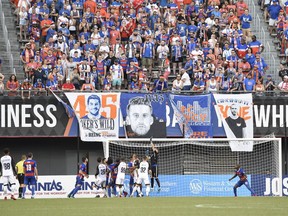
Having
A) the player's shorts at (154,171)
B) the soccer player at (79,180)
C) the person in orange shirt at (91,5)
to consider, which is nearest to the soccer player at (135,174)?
the soccer player at (79,180)

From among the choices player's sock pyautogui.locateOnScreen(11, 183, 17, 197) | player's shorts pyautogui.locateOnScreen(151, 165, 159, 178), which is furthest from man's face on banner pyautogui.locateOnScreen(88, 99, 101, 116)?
player's sock pyautogui.locateOnScreen(11, 183, 17, 197)

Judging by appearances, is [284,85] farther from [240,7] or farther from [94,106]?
[94,106]

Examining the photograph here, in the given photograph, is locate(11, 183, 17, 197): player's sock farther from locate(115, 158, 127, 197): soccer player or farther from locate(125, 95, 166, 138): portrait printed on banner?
locate(125, 95, 166, 138): portrait printed on banner

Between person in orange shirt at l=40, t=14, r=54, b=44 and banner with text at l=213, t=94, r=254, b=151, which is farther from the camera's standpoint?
person in orange shirt at l=40, t=14, r=54, b=44

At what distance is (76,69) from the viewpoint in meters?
36.6

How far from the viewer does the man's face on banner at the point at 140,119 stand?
36.5 meters

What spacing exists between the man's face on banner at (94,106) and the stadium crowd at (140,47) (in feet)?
1.69

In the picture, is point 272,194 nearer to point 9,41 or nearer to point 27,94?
point 27,94

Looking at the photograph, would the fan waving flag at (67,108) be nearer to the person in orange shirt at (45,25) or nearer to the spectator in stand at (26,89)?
the spectator in stand at (26,89)

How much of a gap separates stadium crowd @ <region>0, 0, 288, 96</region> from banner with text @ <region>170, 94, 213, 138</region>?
52 cm

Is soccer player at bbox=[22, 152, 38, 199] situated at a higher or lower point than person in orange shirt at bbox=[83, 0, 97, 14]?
lower

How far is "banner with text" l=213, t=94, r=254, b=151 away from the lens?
36656 mm

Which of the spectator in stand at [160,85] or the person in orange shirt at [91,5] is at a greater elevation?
the person in orange shirt at [91,5]

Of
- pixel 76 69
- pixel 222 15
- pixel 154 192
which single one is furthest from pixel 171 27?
pixel 154 192
